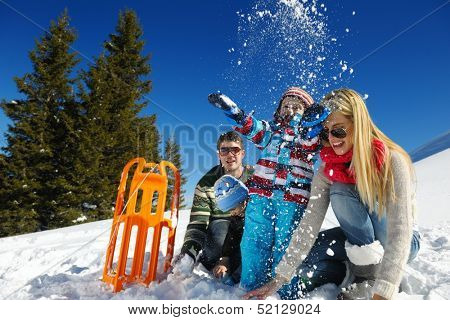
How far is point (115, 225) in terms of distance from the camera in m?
2.43

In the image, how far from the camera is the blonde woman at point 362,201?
4.95 ft

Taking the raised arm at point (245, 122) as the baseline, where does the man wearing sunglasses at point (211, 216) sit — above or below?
below

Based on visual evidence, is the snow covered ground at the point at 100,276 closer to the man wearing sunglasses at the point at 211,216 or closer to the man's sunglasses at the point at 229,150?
the man wearing sunglasses at the point at 211,216

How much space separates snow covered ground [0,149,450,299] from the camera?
2.18 metres

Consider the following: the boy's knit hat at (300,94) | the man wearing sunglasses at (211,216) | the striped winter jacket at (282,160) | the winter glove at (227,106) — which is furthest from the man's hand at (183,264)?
the boy's knit hat at (300,94)

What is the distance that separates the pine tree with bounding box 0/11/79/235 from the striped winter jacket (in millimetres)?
11142

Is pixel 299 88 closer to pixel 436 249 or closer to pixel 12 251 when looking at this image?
pixel 436 249

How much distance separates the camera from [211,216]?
289 centimetres

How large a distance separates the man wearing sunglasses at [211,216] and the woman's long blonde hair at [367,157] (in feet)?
3.86
